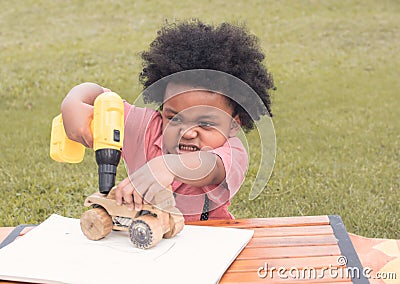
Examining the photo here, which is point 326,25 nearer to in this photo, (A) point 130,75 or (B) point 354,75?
(B) point 354,75

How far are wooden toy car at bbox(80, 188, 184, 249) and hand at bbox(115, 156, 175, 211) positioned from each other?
3cm

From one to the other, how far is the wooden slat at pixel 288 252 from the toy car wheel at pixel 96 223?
44cm

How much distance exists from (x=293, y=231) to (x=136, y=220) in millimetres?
569

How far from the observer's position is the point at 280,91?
23.0 feet

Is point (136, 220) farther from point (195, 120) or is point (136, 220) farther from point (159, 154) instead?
point (159, 154)

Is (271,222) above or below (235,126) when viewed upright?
below

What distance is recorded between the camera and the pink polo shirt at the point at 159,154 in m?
2.39

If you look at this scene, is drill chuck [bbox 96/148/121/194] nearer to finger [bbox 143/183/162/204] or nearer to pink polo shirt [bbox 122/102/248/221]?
finger [bbox 143/183/162/204]

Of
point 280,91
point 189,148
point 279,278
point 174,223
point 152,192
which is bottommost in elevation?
point 279,278

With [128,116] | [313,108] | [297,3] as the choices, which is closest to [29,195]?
[128,116]

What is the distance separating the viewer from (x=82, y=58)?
8273 mm

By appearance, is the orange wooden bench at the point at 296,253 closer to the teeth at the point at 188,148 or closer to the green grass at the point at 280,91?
the teeth at the point at 188,148

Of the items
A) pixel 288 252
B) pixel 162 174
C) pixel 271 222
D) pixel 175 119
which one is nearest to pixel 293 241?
pixel 288 252

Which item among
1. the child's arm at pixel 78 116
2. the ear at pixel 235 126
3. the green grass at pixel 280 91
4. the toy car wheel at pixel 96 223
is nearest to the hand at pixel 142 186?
the toy car wheel at pixel 96 223
